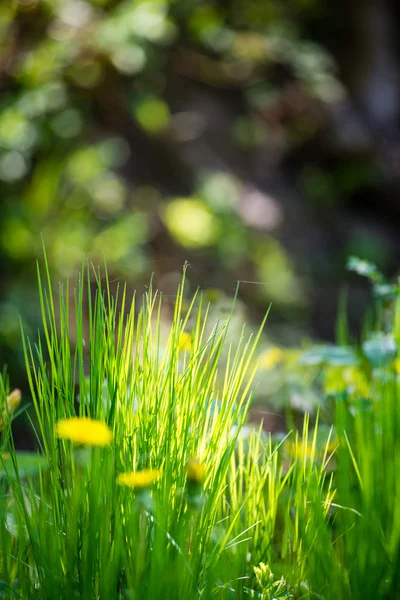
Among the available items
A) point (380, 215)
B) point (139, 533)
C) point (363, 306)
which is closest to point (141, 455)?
point (139, 533)

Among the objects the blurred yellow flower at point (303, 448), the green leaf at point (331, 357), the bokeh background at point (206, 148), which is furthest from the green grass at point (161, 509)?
the bokeh background at point (206, 148)

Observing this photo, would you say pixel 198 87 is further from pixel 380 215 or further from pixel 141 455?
pixel 141 455

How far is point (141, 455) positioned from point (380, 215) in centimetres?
505

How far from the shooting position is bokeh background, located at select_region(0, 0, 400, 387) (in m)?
2.96

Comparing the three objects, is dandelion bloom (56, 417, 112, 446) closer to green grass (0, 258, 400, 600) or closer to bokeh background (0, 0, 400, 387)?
green grass (0, 258, 400, 600)

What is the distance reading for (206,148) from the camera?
4664 mm

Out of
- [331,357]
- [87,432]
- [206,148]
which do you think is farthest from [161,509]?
[206,148]

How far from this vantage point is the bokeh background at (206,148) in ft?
9.71

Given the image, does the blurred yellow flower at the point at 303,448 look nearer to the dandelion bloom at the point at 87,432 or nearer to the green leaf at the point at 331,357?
the green leaf at the point at 331,357

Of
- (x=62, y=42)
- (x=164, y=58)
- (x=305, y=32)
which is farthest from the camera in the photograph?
(x=305, y=32)

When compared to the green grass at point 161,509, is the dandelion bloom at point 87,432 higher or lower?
higher

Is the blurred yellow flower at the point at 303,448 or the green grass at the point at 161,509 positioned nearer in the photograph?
the green grass at the point at 161,509

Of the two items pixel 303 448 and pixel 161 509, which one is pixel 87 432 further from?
pixel 303 448

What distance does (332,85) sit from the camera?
5.18 meters
